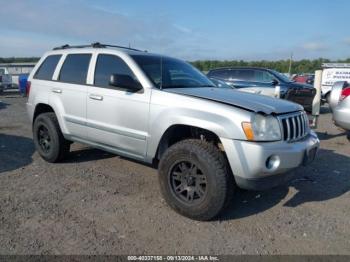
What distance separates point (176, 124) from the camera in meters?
4.08

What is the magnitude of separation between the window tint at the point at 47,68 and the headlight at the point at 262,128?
366cm

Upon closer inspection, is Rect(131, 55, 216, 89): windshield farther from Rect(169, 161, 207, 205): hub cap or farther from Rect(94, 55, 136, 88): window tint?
Rect(169, 161, 207, 205): hub cap

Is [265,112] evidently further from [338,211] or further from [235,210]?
[338,211]

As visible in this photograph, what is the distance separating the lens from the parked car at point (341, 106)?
749cm

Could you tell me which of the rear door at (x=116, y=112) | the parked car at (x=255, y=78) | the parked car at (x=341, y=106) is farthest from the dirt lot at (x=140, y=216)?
the parked car at (x=255, y=78)

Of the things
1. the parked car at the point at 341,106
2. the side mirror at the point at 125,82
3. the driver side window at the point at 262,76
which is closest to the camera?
the side mirror at the point at 125,82

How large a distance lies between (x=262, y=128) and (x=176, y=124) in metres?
0.98

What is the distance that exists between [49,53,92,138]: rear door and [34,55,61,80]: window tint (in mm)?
173

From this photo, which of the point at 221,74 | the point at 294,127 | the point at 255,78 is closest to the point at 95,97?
the point at 294,127

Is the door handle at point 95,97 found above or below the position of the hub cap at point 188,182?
above

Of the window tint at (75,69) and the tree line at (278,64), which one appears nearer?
the window tint at (75,69)

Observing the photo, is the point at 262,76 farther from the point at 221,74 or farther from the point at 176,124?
the point at 176,124

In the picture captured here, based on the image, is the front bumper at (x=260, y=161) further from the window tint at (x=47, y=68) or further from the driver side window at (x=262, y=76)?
the driver side window at (x=262, y=76)

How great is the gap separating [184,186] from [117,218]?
82cm
